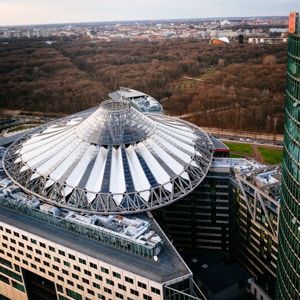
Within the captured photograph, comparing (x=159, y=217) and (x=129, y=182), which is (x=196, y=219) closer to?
(x=159, y=217)

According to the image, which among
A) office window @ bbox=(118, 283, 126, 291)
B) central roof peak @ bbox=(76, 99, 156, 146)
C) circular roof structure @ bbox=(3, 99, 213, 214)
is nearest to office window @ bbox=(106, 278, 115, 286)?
office window @ bbox=(118, 283, 126, 291)

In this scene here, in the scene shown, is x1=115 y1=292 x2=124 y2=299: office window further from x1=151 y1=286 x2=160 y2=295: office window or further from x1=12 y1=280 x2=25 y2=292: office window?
x1=12 y1=280 x2=25 y2=292: office window

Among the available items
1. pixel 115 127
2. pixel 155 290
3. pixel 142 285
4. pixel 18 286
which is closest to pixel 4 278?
pixel 18 286

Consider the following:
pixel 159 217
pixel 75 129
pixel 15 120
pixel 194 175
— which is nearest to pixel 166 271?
pixel 159 217

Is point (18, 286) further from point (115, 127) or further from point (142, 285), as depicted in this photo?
point (115, 127)

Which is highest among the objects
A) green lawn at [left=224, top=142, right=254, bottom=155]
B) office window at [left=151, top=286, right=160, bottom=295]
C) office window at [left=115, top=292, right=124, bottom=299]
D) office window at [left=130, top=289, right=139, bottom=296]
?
office window at [left=151, top=286, right=160, bottom=295]

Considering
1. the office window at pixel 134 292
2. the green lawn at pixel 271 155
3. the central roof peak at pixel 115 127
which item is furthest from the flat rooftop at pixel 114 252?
the green lawn at pixel 271 155
